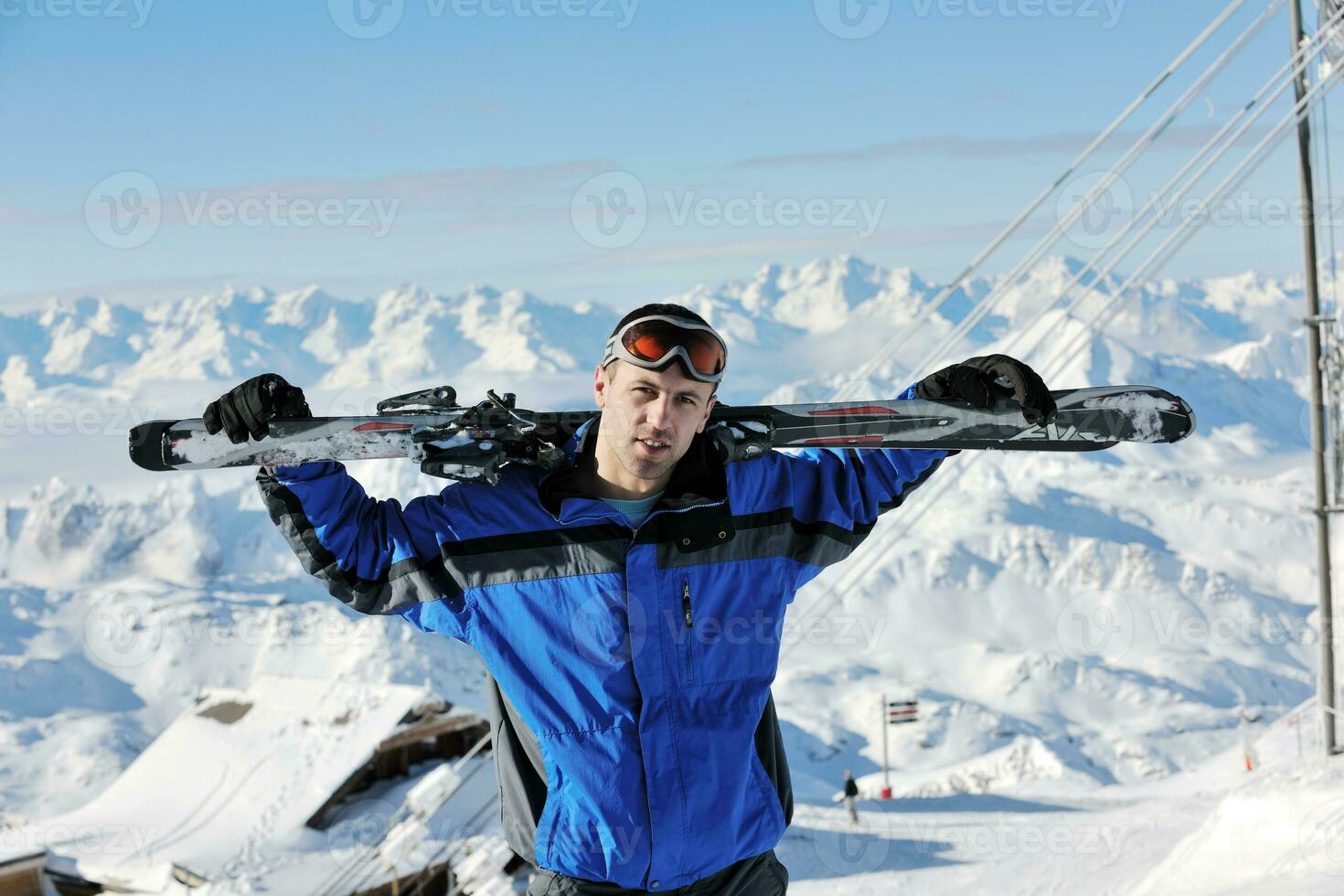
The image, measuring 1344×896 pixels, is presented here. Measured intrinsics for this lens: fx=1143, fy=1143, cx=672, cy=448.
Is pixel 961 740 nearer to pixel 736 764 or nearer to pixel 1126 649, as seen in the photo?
pixel 1126 649

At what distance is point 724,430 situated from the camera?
4.09 m

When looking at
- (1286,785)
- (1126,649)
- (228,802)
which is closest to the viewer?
(1286,785)

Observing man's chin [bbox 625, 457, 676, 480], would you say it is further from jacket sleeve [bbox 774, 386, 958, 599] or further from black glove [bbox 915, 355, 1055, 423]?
black glove [bbox 915, 355, 1055, 423]

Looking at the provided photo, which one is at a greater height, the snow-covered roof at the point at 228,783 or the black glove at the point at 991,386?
the black glove at the point at 991,386

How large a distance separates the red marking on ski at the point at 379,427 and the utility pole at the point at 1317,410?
11547 mm

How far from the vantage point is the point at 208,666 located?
602 feet

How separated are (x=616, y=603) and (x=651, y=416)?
0.62 meters

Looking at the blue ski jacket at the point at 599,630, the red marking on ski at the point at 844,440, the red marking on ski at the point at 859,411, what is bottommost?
the blue ski jacket at the point at 599,630

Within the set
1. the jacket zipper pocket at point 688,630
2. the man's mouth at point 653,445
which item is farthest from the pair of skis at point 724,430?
the jacket zipper pocket at point 688,630

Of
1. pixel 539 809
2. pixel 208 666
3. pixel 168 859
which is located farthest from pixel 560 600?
pixel 208 666

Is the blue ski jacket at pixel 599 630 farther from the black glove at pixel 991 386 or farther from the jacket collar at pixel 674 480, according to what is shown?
the black glove at pixel 991 386

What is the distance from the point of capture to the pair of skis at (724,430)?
13.0 feet

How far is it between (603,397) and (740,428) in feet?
1.77

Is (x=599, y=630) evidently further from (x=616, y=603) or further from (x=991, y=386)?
A: (x=991, y=386)
